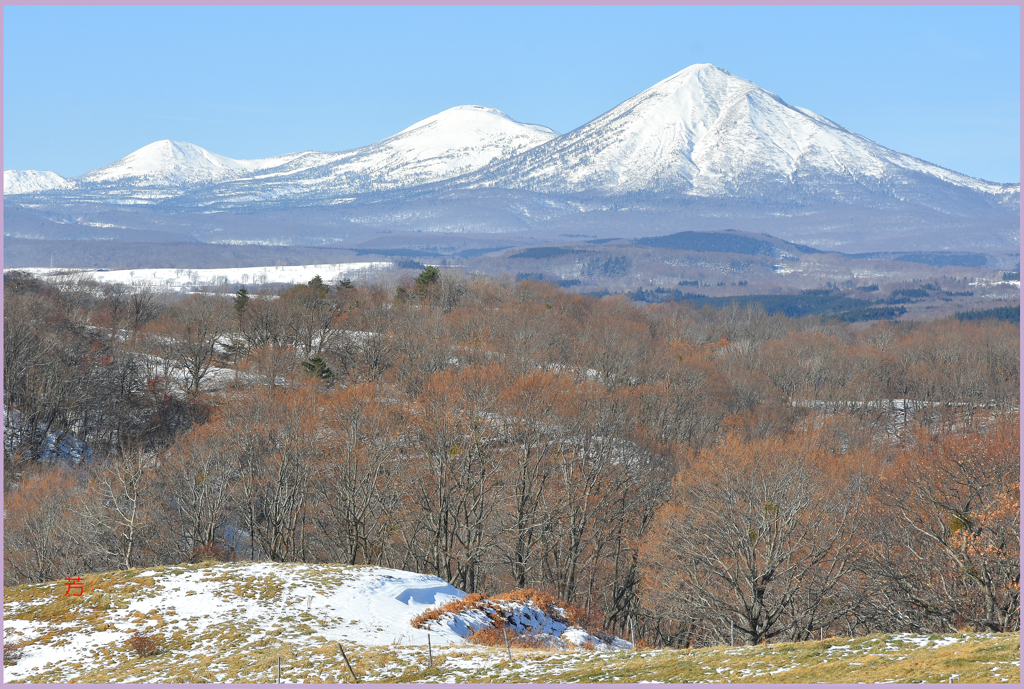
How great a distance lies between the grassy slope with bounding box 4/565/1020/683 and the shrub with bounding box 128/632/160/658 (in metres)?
0.21

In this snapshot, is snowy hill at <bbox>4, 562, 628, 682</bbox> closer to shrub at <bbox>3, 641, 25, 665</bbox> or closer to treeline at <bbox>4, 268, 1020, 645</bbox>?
shrub at <bbox>3, 641, 25, 665</bbox>

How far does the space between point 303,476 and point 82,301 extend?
2708 inches

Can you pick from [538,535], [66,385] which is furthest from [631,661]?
[66,385]

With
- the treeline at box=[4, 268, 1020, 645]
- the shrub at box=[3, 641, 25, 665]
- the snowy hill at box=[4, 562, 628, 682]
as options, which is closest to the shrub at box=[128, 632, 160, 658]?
the snowy hill at box=[4, 562, 628, 682]

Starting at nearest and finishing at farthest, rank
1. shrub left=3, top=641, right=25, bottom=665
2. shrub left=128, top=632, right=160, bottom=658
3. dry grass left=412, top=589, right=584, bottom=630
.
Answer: shrub left=3, top=641, right=25, bottom=665 < shrub left=128, top=632, right=160, bottom=658 < dry grass left=412, top=589, right=584, bottom=630

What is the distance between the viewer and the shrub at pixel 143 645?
20.6 meters

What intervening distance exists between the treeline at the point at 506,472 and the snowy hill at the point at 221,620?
979cm

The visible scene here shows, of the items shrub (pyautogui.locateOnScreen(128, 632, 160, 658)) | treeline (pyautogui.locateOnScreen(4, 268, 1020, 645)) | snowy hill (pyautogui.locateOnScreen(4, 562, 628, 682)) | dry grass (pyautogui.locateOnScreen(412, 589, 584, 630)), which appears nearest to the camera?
snowy hill (pyautogui.locateOnScreen(4, 562, 628, 682))

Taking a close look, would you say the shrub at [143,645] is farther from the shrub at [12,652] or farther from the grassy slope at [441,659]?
the shrub at [12,652]

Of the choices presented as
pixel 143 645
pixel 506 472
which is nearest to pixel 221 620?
pixel 143 645

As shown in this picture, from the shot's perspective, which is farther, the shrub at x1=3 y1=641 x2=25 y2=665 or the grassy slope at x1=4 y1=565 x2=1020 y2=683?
the shrub at x1=3 y1=641 x2=25 y2=665

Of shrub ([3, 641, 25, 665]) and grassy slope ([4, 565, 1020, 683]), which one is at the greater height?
grassy slope ([4, 565, 1020, 683])

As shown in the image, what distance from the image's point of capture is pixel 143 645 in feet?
68.2

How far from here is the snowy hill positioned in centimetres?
1969
